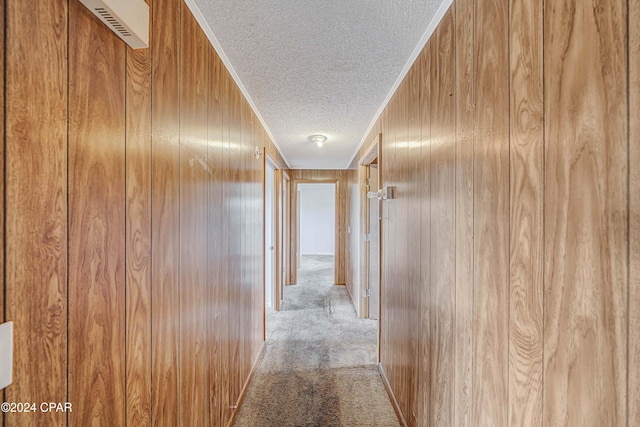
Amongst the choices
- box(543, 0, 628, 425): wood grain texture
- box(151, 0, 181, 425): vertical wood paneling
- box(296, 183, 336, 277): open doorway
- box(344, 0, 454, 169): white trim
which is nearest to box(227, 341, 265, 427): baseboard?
box(151, 0, 181, 425): vertical wood paneling

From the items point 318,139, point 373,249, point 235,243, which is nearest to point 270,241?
point 373,249

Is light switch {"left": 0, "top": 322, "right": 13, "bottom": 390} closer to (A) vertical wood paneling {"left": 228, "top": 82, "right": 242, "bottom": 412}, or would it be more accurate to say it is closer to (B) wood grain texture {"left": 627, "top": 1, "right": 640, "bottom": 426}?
(B) wood grain texture {"left": 627, "top": 1, "right": 640, "bottom": 426}

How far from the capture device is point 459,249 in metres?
1.18

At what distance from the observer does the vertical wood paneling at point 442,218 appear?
1.24 metres

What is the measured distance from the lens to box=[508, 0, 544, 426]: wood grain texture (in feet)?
2.50

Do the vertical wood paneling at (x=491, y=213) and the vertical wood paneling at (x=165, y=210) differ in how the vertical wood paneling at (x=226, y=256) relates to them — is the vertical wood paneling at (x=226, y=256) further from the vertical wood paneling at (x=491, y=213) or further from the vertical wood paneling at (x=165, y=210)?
the vertical wood paneling at (x=491, y=213)

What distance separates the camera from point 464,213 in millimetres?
1139

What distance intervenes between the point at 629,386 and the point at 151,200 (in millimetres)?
1289

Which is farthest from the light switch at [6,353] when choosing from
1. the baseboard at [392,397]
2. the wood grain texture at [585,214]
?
the baseboard at [392,397]

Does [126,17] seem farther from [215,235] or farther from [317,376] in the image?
[317,376]

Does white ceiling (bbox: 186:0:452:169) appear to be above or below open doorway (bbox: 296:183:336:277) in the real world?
above

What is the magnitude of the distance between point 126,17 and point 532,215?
1.20 m

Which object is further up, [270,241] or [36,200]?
[36,200]

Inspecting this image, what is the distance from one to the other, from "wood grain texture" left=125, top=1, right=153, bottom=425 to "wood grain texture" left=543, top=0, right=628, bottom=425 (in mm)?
1149
